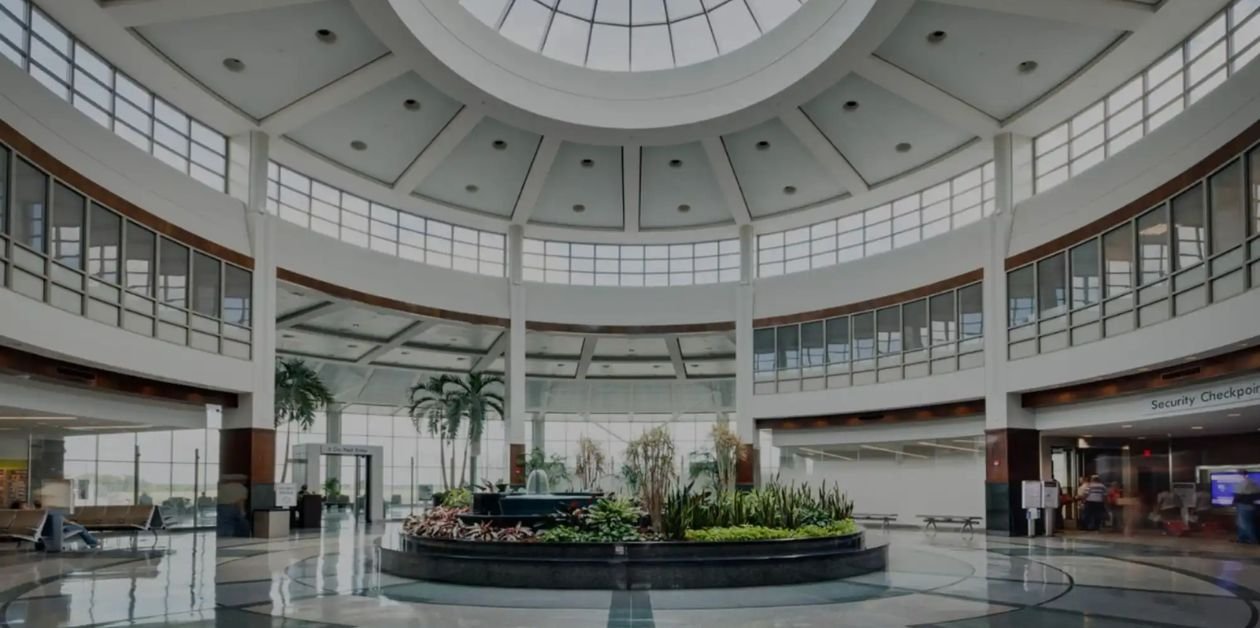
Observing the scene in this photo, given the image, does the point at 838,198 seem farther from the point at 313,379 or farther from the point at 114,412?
the point at 114,412

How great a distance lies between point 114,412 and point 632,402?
23661 mm

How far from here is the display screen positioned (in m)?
21.3

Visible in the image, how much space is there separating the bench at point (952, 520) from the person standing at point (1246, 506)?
213 inches

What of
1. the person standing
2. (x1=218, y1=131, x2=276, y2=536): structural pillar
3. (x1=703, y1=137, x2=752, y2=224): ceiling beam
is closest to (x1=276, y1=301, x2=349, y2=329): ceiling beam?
(x1=218, y1=131, x2=276, y2=536): structural pillar

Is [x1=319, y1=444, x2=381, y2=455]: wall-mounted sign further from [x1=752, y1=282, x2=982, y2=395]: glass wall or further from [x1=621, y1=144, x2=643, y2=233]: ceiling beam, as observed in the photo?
[x1=752, y1=282, x2=982, y2=395]: glass wall

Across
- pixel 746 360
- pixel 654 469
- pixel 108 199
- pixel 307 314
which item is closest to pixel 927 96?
pixel 746 360

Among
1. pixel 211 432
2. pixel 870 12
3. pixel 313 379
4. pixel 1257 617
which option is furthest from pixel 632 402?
pixel 1257 617

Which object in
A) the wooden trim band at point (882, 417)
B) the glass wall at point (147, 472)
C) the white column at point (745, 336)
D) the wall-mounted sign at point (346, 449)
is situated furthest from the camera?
the white column at point (745, 336)

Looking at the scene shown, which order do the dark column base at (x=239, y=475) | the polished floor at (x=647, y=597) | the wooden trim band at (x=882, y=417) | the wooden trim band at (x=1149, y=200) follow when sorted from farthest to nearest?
the wooden trim band at (x=882, y=417), the dark column base at (x=239, y=475), the wooden trim band at (x=1149, y=200), the polished floor at (x=647, y=597)

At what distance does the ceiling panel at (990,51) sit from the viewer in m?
18.7

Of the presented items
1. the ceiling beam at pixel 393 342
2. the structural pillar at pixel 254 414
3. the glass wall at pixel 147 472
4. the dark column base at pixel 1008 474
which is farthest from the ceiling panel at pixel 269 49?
the dark column base at pixel 1008 474

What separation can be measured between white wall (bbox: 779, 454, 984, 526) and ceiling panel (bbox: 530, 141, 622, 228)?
9.61m

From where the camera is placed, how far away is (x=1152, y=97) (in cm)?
1872

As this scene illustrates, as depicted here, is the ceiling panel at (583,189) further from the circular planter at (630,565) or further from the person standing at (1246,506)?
the person standing at (1246,506)
